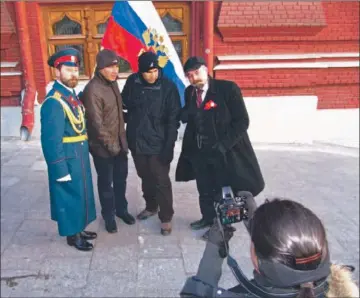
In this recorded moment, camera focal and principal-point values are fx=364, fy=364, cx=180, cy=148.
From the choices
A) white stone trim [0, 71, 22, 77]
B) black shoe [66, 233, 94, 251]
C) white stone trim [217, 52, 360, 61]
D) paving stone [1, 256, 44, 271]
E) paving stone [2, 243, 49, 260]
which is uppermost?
white stone trim [217, 52, 360, 61]

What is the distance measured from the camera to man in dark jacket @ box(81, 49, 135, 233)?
300 cm

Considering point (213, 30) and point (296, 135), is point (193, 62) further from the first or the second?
point (296, 135)

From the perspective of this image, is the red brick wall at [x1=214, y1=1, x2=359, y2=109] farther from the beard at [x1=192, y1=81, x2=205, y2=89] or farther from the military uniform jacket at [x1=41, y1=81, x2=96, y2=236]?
the military uniform jacket at [x1=41, y1=81, x2=96, y2=236]

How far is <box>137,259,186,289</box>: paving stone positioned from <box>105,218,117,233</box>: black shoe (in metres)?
0.53

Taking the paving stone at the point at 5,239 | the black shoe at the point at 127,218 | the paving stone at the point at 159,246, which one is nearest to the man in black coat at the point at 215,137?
the paving stone at the point at 159,246

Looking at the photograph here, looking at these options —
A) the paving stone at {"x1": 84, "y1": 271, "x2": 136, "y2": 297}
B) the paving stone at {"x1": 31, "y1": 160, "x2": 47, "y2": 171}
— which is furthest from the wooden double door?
the paving stone at {"x1": 84, "y1": 271, "x2": 136, "y2": 297}

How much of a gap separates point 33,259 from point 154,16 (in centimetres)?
251

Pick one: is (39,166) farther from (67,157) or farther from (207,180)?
(207,180)

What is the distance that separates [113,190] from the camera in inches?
144

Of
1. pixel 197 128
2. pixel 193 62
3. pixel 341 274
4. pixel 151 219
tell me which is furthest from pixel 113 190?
pixel 341 274

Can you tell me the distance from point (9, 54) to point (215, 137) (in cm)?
456

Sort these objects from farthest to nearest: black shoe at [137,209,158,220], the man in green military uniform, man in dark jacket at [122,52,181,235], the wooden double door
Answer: the wooden double door
black shoe at [137,209,158,220]
man in dark jacket at [122,52,181,235]
the man in green military uniform

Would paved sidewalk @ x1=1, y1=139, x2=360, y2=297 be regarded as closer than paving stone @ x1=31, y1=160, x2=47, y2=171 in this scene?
Yes

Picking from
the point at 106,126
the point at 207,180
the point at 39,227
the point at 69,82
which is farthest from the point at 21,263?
the point at 207,180
